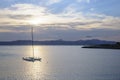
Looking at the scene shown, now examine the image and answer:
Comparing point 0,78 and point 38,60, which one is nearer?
point 0,78

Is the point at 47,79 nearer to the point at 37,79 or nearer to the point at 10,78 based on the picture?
the point at 37,79

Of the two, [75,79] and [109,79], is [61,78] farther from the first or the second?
Answer: [109,79]

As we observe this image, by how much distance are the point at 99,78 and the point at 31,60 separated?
41.5 meters

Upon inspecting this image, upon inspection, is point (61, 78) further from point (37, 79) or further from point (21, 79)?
point (21, 79)

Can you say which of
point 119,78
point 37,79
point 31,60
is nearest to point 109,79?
point 119,78

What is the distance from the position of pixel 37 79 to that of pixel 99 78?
10413mm

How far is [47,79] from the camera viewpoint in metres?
41.7

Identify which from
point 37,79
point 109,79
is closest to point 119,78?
point 109,79

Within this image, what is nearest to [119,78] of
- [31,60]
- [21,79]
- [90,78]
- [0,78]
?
[90,78]

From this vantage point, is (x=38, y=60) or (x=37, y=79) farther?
(x=38, y=60)

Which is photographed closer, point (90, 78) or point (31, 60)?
point (90, 78)

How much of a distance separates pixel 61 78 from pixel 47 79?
2463 mm

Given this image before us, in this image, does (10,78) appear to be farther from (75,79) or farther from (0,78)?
(75,79)

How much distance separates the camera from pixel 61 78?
140 feet
